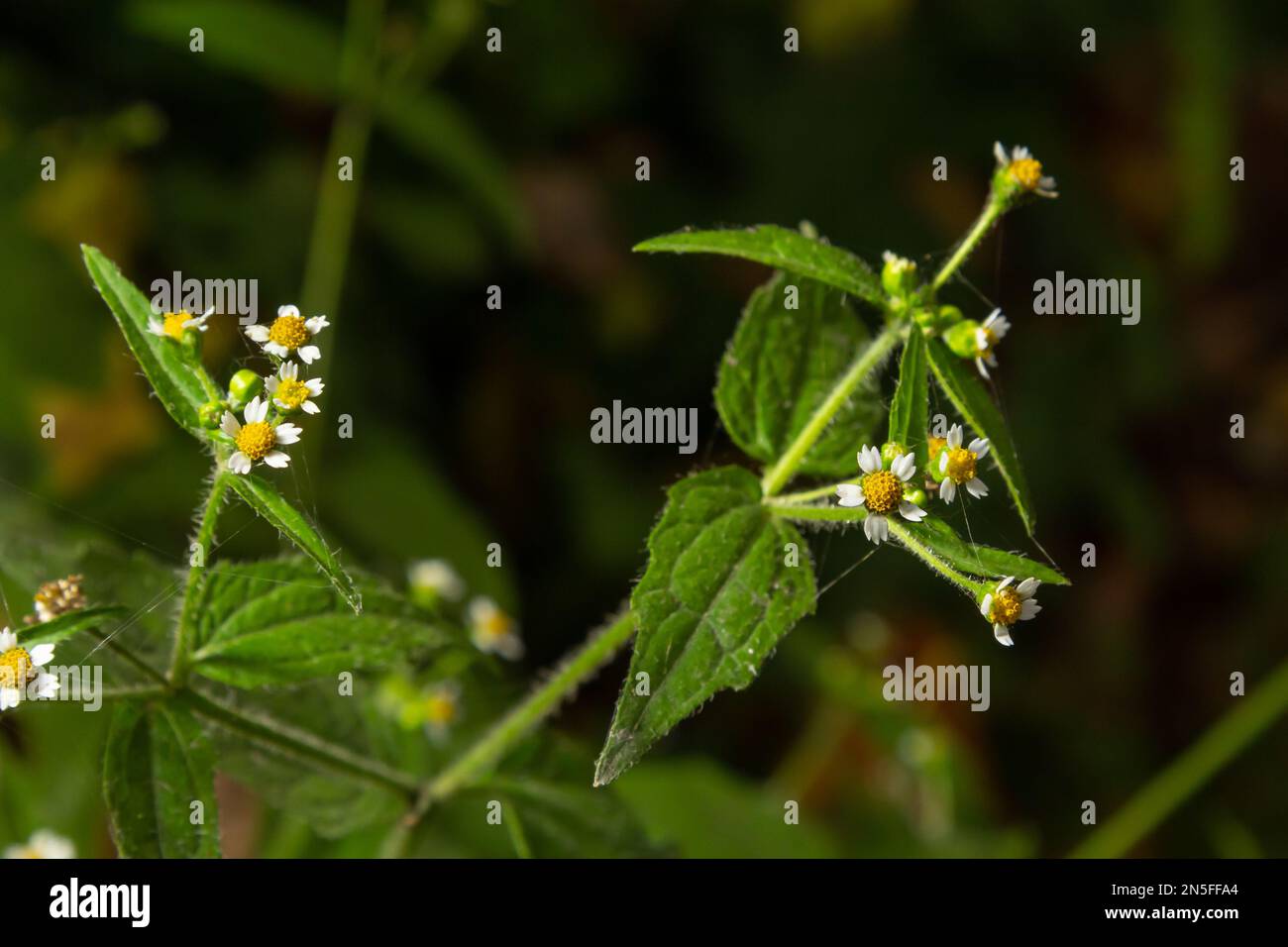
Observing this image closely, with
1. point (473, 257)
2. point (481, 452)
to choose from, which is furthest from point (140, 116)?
point (481, 452)

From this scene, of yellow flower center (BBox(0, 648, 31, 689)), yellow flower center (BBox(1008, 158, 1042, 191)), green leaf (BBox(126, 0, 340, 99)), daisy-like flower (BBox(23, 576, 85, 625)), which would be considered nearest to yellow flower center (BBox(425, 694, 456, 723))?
daisy-like flower (BBox(23, 576, 85, 625))

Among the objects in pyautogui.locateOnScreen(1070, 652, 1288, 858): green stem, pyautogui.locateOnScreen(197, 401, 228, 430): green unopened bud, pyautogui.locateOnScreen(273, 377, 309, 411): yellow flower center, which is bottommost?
pyautogui.locateOnScreen(1070, 652, 1288, 858): green stem

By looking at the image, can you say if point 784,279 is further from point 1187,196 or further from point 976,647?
point 1187,196

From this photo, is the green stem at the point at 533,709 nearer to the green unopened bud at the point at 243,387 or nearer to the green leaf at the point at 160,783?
the green leaf at the point at 160,783

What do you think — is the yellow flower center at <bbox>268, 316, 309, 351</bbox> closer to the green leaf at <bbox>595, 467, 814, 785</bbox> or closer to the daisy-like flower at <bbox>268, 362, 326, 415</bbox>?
the daisy-like flower at <bbox>268, 362, 326, 415</bbox>

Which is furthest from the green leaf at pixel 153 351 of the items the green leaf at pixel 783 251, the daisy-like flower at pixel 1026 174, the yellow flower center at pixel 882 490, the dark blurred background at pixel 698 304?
the dark blurred background at pixel 698 304

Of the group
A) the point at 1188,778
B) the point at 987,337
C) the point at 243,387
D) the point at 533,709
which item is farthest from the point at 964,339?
the point at 1188,778
